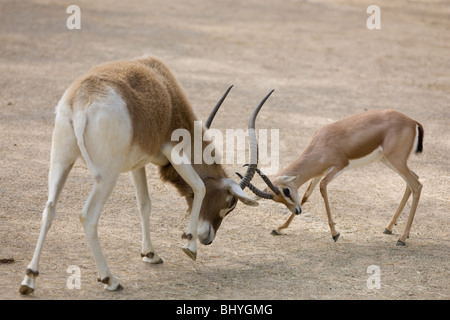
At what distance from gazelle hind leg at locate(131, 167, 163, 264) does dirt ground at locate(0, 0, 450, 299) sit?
0.27ft

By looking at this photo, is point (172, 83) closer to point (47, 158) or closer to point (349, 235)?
point (349, 235)

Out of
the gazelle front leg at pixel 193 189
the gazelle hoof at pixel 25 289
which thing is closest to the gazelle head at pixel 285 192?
the gazelle front leg at pixel 193 189

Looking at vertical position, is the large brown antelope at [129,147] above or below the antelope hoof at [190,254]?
above

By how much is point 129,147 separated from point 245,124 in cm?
503

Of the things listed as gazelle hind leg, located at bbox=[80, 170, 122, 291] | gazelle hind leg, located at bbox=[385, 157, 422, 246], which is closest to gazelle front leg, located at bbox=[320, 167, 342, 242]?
gazelle hind leg, located at bbox=[385, 157, 422, 246]

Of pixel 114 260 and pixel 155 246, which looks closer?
pixel 114 260

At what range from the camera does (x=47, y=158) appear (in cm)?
845

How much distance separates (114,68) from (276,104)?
5863mm

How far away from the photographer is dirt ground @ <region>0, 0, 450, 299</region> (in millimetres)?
5777

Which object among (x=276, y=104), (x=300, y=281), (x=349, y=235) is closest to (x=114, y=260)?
(x=300, y=281)

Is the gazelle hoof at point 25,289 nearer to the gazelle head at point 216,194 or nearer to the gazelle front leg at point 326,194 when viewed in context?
the gazelle head at point 216,194

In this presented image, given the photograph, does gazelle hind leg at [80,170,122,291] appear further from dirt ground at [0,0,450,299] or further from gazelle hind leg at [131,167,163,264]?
gazelle hind leg at [131,167,163,264]

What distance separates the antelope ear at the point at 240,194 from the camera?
19.7 feet
